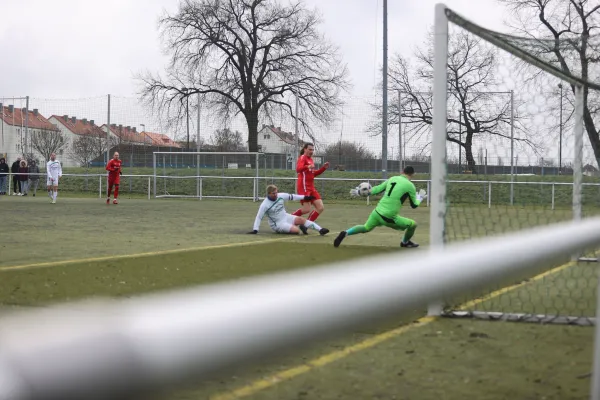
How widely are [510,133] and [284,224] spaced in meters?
7.12

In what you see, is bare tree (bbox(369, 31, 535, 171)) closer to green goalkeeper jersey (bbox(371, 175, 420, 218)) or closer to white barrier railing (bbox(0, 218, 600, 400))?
green goalkeeper jersey (bbox(371, 175, 420, 218))

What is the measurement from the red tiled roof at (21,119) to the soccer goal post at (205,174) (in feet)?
18.0

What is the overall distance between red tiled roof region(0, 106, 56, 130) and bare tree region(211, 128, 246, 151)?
7328mm

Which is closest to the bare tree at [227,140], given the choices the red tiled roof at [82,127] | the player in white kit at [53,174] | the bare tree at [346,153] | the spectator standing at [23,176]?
the bare tree at [346,153]

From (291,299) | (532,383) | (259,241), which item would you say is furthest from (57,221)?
(291,299)

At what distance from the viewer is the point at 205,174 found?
1191 inches

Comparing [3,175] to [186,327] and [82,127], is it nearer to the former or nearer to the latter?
[82,127]

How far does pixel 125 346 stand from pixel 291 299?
223 mm

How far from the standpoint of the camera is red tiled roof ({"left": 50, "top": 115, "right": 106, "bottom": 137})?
30781 millimetres

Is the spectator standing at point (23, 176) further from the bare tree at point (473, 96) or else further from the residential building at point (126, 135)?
the bare tree at point (473, 96)

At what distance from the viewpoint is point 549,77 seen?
732 cm

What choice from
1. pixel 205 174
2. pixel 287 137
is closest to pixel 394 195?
pixel 287 137

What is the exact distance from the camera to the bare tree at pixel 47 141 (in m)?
32.6

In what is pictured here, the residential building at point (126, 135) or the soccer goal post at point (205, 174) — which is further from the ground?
the residential building at point (126, 135)
